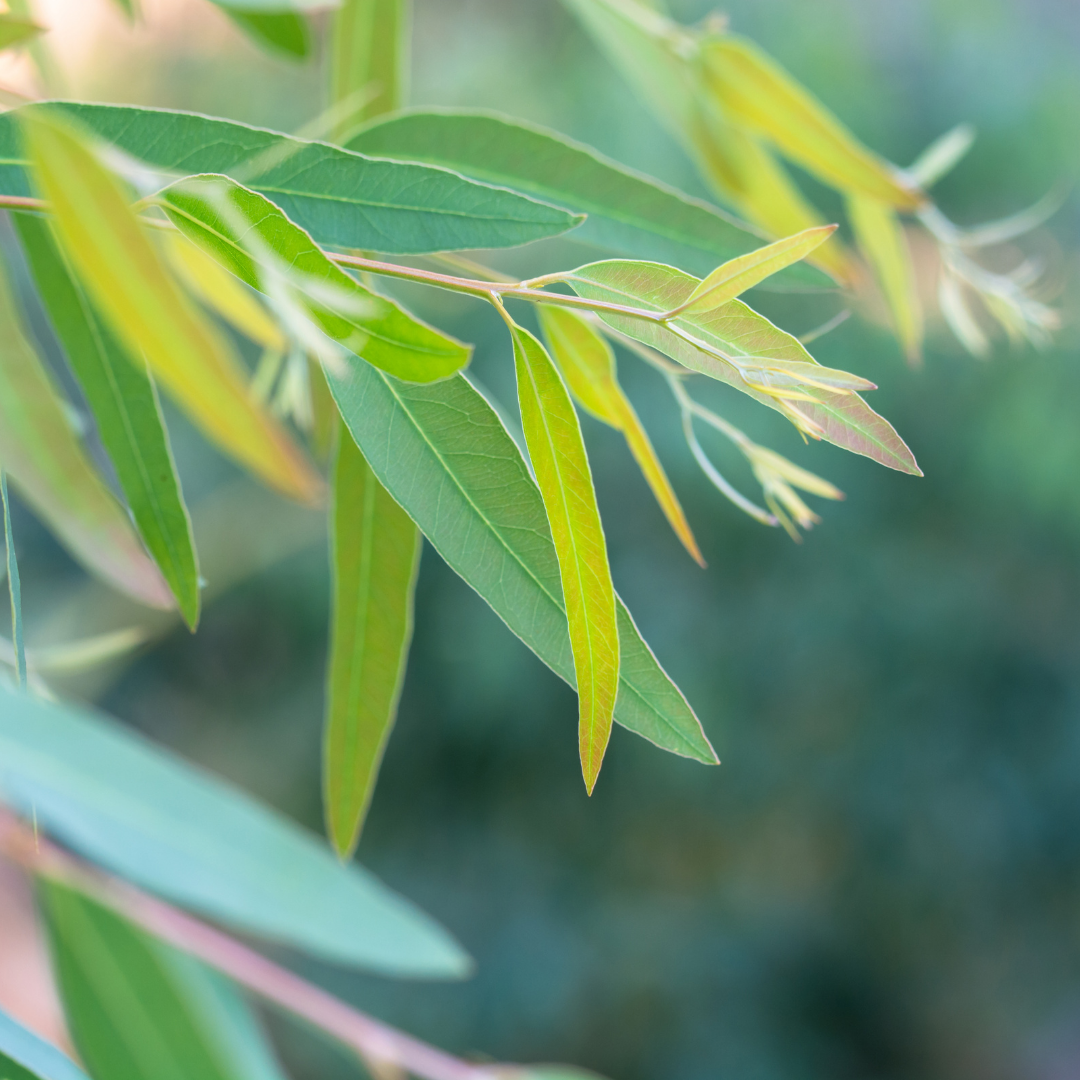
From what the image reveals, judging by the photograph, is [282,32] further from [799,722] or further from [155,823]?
[799,722]

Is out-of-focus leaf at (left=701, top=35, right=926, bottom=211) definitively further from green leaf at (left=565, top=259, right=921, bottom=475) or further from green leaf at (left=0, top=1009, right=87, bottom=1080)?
green leaf at (left=0, top=1009, right=87, bottom=1080)

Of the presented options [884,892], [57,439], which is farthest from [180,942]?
[884,892]

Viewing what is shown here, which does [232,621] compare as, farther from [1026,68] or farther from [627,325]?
[627,325]

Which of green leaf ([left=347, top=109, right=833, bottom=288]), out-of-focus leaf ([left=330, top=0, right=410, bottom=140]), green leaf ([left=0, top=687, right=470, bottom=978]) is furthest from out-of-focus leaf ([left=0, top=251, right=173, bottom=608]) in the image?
out-of-focus leaf ([left=330, top=0, right=410, bottom=140])

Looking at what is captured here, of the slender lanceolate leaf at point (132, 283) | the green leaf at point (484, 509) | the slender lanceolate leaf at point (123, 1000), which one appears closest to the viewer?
the slender lanceolate leaf at point (132, 283)

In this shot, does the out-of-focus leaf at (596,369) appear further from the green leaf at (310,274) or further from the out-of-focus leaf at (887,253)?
the out-of-focus leaf at (887,253)

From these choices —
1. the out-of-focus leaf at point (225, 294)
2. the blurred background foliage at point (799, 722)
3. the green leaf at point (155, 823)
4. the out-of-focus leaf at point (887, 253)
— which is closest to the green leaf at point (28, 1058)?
the green leaf at point (155, 823)
